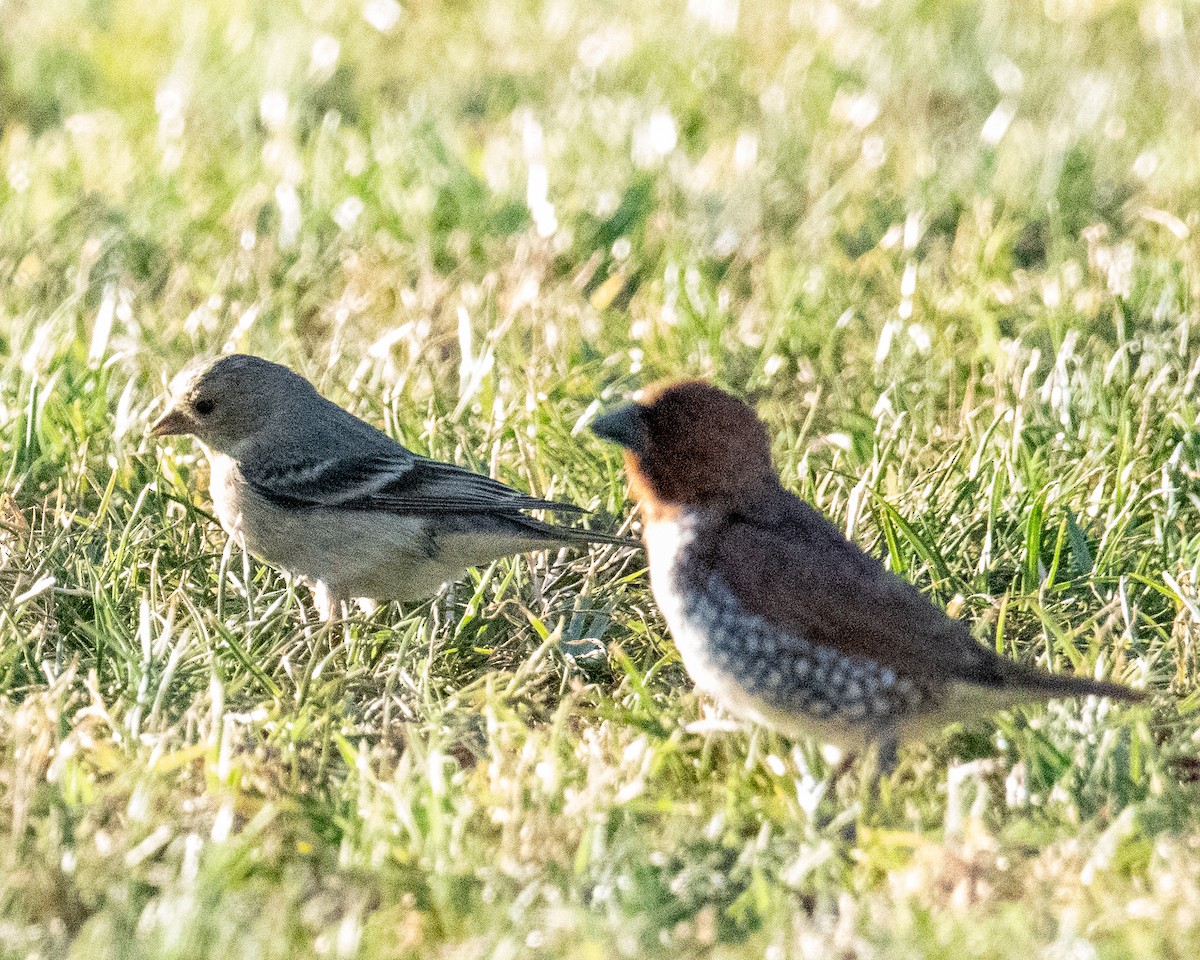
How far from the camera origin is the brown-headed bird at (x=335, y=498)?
15.2 ft

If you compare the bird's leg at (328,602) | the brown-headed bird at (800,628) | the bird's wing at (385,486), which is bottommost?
the bird's leg at (328,602)

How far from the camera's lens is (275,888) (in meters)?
3.23

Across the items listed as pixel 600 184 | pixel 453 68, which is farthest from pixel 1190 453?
pixel 453 68

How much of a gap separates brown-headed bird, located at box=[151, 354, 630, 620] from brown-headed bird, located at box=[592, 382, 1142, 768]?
2.86 ft

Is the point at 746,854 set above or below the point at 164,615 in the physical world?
above

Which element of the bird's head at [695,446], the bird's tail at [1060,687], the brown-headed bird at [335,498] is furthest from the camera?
the brown-headed bird at [335,498]

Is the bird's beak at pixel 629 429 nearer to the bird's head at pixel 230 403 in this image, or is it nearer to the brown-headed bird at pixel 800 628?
the brown-headed bird at pixel 800 628

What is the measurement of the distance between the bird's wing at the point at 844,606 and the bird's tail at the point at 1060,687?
0.05 metres

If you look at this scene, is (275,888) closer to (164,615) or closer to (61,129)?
(164,615)

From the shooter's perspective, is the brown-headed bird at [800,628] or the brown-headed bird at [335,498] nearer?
the brown-headed bird at [800,628]

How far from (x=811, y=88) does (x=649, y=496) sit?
16.8ft

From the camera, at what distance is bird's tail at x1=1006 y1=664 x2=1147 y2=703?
129 inches

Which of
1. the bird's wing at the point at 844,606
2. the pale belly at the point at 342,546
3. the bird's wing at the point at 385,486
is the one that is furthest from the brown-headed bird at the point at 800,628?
the pale belly at the point at 342,546

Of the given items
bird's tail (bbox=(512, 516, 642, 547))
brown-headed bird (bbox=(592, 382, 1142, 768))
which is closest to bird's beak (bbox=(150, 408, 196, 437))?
bird's tail (bbox=(512, 516, 642, 547))
